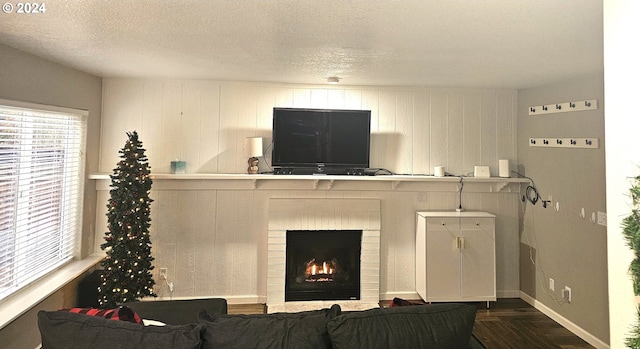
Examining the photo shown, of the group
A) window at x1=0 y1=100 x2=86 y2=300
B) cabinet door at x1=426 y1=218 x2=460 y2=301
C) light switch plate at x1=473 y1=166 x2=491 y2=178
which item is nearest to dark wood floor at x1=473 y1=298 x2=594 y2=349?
cabinet door at x1=426 y1=218 x2=460 y2=301

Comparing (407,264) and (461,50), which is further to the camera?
(407,264)

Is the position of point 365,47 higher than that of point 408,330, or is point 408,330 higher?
point 365,47

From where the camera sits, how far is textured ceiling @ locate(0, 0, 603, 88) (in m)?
1.96

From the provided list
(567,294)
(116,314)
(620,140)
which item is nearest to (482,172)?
(567,294)

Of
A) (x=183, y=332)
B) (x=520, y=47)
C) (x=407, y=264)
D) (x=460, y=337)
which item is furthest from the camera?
(x=407, y=264)

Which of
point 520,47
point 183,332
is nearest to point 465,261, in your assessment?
point 520,47

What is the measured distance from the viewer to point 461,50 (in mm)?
2689

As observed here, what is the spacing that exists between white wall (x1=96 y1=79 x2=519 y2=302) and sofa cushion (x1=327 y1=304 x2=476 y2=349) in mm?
2526

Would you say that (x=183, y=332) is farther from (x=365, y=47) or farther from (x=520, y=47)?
(x=520, y=47)

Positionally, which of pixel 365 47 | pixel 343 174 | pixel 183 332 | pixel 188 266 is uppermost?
pixel 365 47

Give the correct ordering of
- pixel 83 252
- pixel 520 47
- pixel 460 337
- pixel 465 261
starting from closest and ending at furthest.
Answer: pixel 460 337, pixel 520 47, pixel 83 252, pixel 465 261

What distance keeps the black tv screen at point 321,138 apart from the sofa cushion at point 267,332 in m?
2.39

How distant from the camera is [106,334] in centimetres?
155

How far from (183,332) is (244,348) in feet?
0.91
